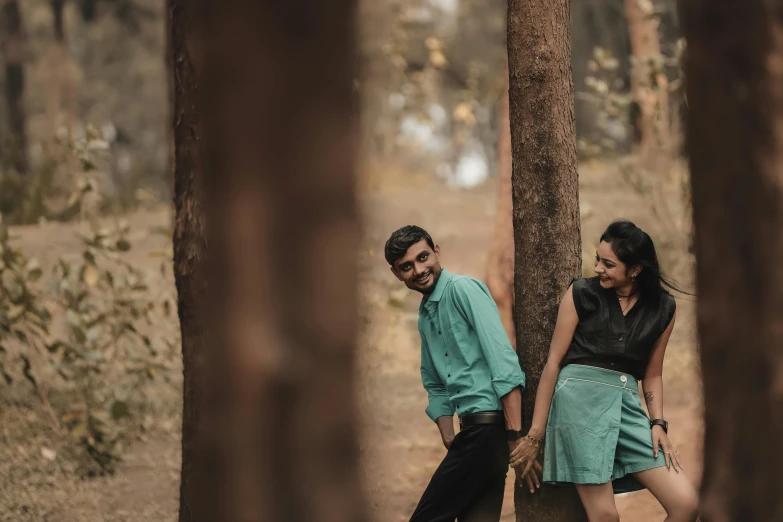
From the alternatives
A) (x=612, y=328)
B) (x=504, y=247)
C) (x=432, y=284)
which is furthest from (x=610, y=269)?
(x=504, y=247)

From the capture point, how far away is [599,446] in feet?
13.7

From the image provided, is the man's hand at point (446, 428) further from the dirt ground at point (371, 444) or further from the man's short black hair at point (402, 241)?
the man's short black hair at point (402, 241)

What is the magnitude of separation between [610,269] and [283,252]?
339 cm

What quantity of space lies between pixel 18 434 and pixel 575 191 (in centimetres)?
545

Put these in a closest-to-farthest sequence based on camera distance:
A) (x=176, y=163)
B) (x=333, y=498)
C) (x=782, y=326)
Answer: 1. (x=333, y=498)
2. (x=782, y=326)
3. (x=176, y=163)

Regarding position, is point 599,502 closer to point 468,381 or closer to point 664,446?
point 664,446

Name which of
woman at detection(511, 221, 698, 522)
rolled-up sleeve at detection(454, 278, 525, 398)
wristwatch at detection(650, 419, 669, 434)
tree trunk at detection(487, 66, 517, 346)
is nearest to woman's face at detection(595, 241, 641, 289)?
woman at detection(511, 221, 698, 522)

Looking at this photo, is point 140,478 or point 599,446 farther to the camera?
point 140,478

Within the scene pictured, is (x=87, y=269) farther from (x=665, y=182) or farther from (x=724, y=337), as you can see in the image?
(x=665, y=182)

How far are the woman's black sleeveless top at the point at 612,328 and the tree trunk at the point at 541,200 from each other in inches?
11.2

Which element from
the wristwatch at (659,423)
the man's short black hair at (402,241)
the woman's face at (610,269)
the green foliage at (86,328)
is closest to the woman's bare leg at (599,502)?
the wristwatch at (659,423)

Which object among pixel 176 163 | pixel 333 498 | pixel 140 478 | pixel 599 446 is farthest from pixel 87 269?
pixel 333 498

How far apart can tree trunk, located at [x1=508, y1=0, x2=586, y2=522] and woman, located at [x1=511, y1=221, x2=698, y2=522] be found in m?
0.27

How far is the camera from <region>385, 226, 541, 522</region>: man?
4.31m
